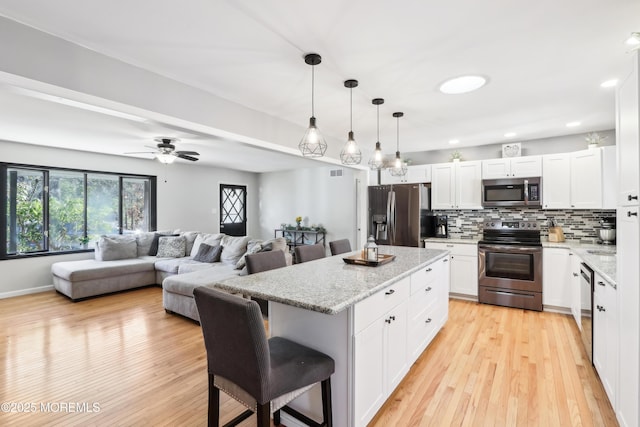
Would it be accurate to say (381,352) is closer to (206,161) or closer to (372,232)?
(372,232)

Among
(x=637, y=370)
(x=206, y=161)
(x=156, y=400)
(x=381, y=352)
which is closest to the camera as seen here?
(x=637, y=370)

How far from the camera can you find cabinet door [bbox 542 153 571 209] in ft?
13.4

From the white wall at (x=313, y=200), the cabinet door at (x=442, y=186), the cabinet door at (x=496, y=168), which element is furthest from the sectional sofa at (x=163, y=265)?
the cabinet door at (x=496, y=168)

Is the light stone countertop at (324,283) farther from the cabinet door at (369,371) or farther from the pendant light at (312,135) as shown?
the pendant light at (312,135)

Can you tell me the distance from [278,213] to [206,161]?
2.51m

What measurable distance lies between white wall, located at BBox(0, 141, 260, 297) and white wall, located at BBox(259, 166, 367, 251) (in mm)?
495

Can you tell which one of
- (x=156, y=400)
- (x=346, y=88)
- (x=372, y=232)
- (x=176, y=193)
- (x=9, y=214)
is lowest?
(x=156, y=400)

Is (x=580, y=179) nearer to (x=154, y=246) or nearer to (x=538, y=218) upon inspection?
(x=538, y=218)

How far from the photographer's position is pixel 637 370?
153cm

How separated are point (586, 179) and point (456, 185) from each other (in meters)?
1.55

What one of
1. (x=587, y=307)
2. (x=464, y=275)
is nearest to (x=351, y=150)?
(x=587, y=307)

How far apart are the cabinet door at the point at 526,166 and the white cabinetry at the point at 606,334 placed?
7.66 ft

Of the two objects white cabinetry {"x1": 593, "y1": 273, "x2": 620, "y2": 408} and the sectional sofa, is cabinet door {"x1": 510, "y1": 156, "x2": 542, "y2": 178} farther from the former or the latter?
the sectional sofa

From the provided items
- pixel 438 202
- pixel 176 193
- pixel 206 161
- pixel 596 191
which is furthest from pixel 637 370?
pixel 176 193
